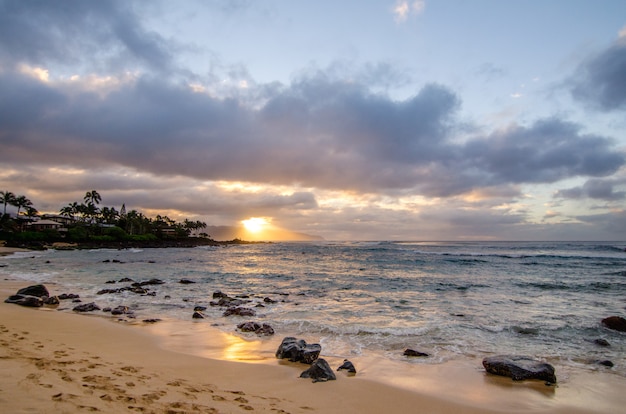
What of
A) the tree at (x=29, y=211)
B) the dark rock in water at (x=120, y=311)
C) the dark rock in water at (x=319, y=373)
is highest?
the tree at (x=29, y=211)

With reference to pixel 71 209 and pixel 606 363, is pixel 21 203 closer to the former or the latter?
pixel 71 209

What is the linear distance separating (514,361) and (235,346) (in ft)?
25.7

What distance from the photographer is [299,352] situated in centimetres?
895

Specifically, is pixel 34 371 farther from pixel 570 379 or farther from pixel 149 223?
pixel 149 223

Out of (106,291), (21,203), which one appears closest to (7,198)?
(21,203)

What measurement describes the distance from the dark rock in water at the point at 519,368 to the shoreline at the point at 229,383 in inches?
8.1

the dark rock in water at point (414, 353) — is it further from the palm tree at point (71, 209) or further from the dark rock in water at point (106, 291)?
the palm tree at point (71, 209)

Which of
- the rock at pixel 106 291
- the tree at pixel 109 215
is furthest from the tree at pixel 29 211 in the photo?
the rock at pixel 106 291

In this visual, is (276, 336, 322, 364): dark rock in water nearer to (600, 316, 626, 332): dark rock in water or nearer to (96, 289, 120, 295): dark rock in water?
(600, 316, 626, 332): dark rock in water

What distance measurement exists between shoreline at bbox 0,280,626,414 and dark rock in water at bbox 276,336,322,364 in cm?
23

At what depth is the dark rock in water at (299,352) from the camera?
8.82 metres

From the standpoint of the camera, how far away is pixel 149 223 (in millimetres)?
146500

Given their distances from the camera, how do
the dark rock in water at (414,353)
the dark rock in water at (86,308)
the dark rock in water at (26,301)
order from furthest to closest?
the dark rock in water at (26,301), the dark rock in water at (86,308), the dark rock in water at (414,353)

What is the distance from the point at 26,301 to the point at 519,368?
771 inches
